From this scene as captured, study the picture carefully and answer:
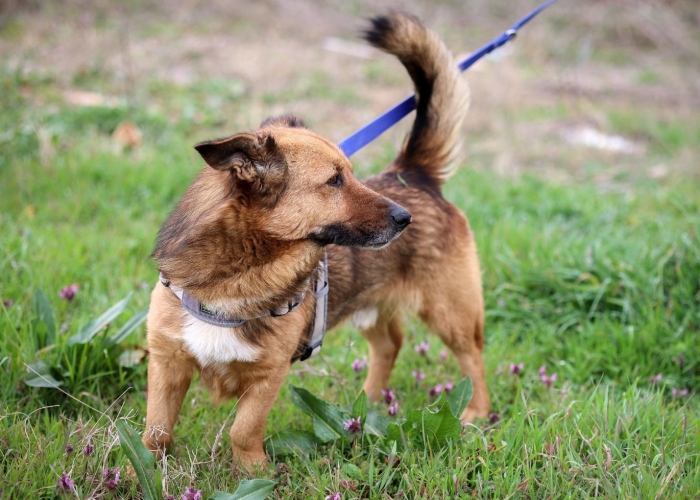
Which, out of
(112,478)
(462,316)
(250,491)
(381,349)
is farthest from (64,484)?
(462,316)

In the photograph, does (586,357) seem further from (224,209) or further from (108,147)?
(108,147)

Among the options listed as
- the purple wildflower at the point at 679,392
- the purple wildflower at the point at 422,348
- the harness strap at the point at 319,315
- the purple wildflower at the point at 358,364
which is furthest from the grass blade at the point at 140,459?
the purple wildflower at the point at 679,392

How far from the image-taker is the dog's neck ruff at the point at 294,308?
2652mm

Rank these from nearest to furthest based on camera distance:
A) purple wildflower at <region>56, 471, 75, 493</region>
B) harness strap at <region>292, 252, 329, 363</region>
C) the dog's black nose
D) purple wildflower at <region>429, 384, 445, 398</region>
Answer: purple wildflower at <region>56, 471, 75, 493</region>
the dog's black nose
harness strap at <region>292, 252, 329, 363</region>
purple wildflower at <region>429, 384, 445, 398</region>

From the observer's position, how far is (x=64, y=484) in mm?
2375

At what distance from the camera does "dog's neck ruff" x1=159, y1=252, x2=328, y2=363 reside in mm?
2652

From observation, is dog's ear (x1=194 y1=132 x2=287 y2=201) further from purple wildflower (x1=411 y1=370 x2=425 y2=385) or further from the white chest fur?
purple wildflower (x1=411 y1=370 x2=425 y2=385)

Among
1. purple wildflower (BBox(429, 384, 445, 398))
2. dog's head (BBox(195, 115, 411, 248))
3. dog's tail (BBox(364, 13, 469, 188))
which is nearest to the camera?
dog's head (BBox(195, 115, 411, 248))

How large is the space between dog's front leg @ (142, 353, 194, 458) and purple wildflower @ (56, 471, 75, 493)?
16.4 inches

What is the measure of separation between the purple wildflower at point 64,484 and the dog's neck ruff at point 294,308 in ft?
2.43

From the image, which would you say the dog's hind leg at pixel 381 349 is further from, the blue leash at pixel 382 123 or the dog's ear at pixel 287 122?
the dog's ear at pixel 287 122

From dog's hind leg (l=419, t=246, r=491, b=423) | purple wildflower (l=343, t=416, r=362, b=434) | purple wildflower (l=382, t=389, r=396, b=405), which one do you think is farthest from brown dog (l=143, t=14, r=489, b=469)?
dog's hind leg (l=419, t=246, r=491, b=423)

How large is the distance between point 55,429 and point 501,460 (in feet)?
6.22

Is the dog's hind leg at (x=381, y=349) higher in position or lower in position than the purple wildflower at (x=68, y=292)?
lower
